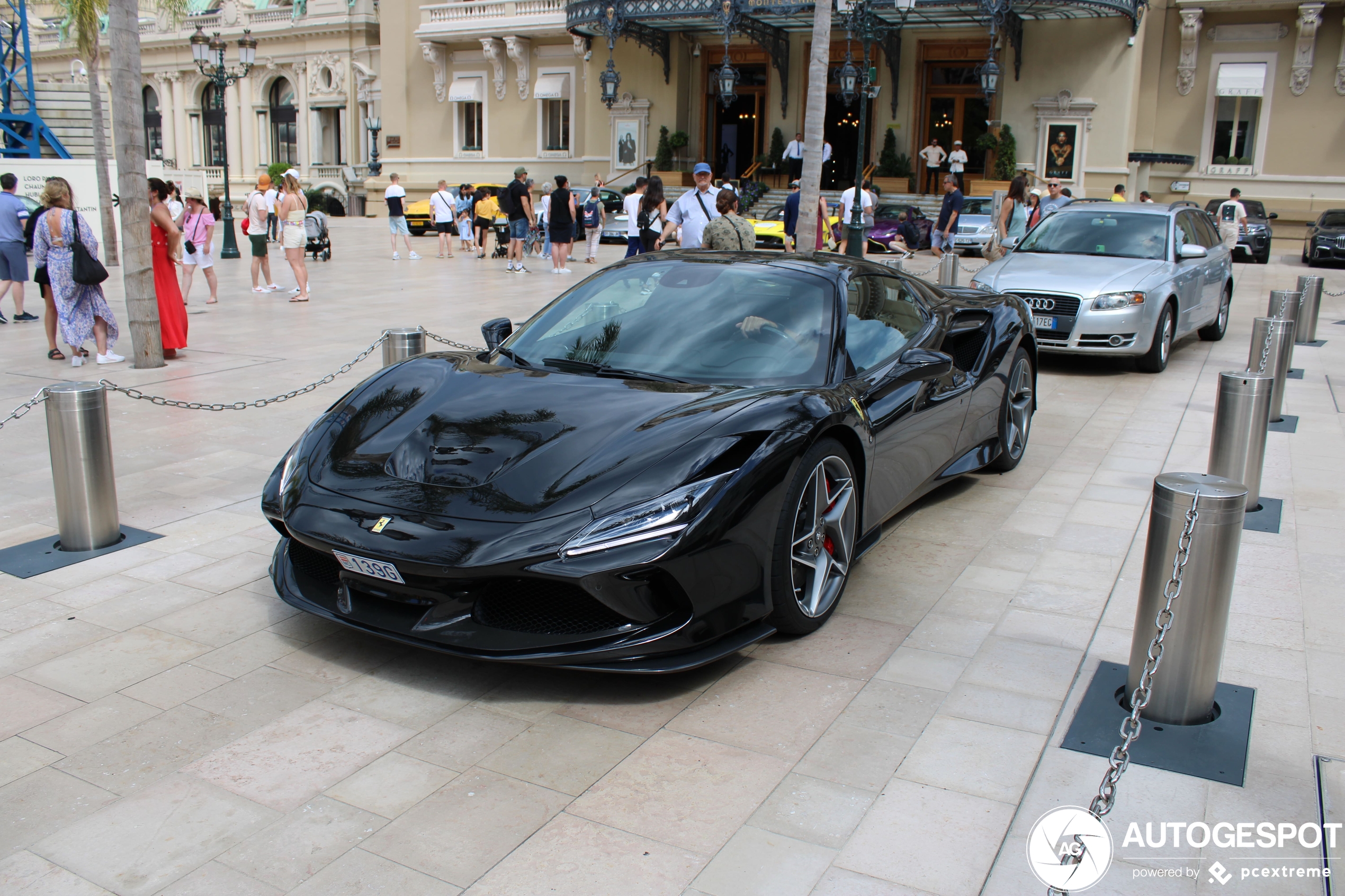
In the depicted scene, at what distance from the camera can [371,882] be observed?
2.61 metres

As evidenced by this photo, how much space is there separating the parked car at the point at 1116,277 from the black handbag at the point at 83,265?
25.4ft

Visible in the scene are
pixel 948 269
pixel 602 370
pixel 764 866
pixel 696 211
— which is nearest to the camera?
pixel 764 866

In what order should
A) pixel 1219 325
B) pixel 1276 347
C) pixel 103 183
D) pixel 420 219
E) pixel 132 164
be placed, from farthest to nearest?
pixel 420 219 → pixel 103 183 → pixel 1219 325 → pixel 132 164 → pixel 1276 347

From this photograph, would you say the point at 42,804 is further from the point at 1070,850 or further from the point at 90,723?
the point at 1070,850

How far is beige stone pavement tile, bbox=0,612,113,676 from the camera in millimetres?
3816

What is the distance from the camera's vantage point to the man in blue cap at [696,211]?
1110cm

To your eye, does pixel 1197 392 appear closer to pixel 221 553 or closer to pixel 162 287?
pixel 221 553

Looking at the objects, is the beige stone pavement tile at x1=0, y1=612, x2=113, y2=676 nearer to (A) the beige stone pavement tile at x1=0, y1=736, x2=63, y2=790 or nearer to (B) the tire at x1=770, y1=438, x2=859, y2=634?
(A) the beige stone pavement tile at x1=0, y1=736, x2=63, y2=790

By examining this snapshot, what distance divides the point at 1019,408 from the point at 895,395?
2.30 metres

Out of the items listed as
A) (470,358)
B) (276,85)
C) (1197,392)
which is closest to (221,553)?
(470,358)

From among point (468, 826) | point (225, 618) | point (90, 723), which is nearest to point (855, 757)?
point (468, 826)

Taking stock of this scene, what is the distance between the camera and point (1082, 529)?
18.1 ft

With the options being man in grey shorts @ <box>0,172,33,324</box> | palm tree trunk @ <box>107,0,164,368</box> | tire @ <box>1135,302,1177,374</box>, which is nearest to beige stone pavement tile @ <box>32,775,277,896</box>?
palm tree trunk @ <box>107,0,164,368</box>

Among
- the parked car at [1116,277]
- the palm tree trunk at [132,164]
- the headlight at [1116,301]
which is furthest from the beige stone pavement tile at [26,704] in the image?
the headlight at [1116,301]
